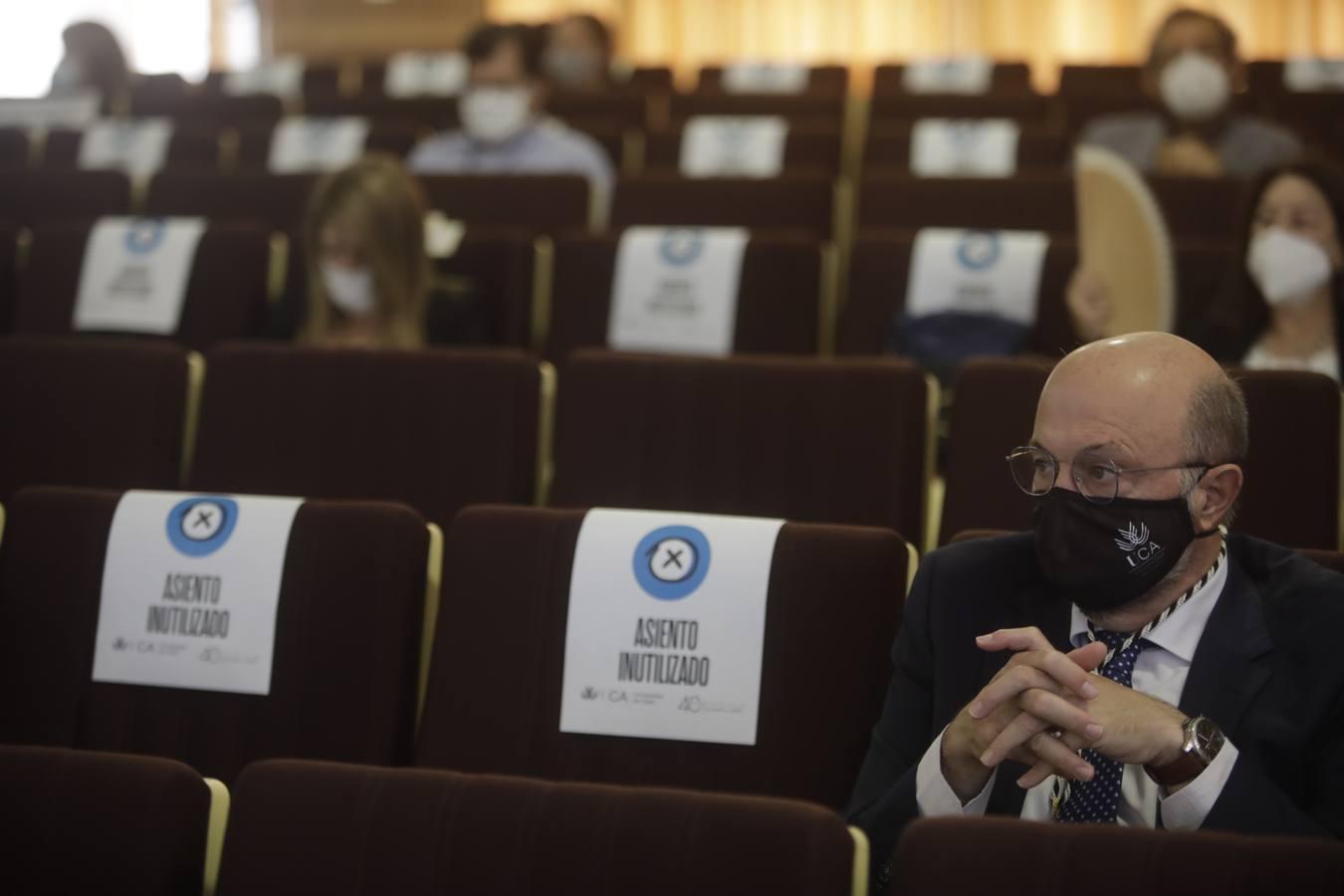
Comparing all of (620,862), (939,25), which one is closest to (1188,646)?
(620,862)

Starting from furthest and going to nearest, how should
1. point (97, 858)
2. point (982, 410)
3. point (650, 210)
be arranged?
1. point (650, 210)
2. point (982, 410)
3. point (97, 858)

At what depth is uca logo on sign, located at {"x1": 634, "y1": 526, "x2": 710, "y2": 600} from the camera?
181cm

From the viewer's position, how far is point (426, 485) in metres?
2.44

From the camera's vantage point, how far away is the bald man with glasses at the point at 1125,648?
1.45m

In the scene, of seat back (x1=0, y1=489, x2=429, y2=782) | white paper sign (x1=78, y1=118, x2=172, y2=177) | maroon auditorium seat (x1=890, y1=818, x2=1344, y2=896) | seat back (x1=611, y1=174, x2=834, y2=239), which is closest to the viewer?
maroon auditorium seat (x1=890, y1=818, x2=1344, y2=896)

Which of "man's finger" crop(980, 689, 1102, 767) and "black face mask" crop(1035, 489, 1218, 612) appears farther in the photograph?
"black face mask" crop(1035, 489, 1218, 612)

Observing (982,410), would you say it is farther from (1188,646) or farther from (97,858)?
(97,858)

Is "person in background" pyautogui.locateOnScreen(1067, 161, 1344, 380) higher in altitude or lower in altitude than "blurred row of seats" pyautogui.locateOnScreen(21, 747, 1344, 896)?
higher

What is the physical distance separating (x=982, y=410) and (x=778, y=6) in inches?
275

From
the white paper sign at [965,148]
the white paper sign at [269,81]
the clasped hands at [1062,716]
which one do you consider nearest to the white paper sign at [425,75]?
the white paper sign at [269,81]

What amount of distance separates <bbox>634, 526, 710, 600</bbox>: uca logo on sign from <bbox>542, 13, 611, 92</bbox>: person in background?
498 cm

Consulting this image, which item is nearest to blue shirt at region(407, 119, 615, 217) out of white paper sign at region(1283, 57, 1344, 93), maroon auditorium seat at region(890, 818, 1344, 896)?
white paper sign at region(1283, 57, 1344, 93)

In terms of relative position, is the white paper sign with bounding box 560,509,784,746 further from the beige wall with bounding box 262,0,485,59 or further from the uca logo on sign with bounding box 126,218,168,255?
the beige wall with bounding box 262,0,485,59

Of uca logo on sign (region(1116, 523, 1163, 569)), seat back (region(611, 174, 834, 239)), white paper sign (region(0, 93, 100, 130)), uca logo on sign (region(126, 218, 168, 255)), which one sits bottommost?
uca logo on sign (region(1116, 523, 1163, 569))
